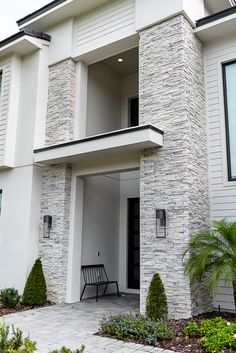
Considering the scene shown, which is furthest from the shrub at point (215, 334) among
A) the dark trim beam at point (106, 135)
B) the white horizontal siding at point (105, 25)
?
the white horizontal siding at point (105, 25)

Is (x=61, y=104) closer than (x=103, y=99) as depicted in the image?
Yes

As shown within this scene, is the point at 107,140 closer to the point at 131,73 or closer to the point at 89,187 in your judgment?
the point at 89,187

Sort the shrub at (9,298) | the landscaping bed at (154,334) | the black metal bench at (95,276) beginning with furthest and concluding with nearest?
the black metal bench at (95,276)
the shrub at (9,298)
the landscaping bed at (154,334)

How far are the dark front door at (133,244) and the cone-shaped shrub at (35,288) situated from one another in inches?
111

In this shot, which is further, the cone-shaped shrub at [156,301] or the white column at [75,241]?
the white column at [75,241]

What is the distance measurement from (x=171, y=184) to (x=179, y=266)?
61.9 inches

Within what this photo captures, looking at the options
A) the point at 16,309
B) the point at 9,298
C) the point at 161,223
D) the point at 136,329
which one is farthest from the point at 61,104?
the point at 136,329

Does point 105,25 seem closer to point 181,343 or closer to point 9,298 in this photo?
point 9,298

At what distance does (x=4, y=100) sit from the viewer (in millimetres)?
9445

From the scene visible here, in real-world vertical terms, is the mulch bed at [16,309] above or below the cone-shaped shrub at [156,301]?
below

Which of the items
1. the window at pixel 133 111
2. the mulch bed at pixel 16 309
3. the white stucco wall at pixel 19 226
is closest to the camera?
the mulch bed at pixel 16 309

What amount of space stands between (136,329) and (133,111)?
734 cm

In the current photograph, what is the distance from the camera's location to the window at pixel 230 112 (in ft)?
23.4

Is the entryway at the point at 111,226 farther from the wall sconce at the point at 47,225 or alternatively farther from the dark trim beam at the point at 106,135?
the dark trim beam at the point at 106,135
